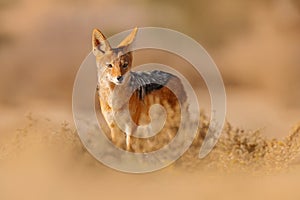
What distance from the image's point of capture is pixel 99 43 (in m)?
4.93

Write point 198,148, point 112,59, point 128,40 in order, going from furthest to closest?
point 198,148, point 128,40, point 112,59

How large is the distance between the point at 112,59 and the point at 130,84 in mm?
262

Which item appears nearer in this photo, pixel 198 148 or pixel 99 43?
pixel 99 43

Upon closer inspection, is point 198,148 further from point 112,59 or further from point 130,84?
point 112,59

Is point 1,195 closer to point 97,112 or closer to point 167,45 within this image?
point 97,112

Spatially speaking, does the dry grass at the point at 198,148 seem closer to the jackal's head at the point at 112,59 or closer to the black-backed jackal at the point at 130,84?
the black-backed jackal at the point at 130,84

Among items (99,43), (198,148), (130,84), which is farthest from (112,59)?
(198,148)

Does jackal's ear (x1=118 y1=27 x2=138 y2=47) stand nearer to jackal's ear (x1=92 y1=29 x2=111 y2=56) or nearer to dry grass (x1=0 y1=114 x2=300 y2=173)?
jackal's ear (x1=92 y1=29 x2=111 y2=56)

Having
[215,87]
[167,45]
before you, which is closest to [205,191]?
[215,87]

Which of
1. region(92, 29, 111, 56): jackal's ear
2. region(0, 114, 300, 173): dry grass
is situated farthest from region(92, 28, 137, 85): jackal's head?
region(0, 114, 300, 173): dry grass

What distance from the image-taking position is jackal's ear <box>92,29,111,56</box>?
4898 mm

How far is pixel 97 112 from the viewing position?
583cm

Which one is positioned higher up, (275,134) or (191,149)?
(275,134)

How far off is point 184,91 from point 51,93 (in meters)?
1.93
